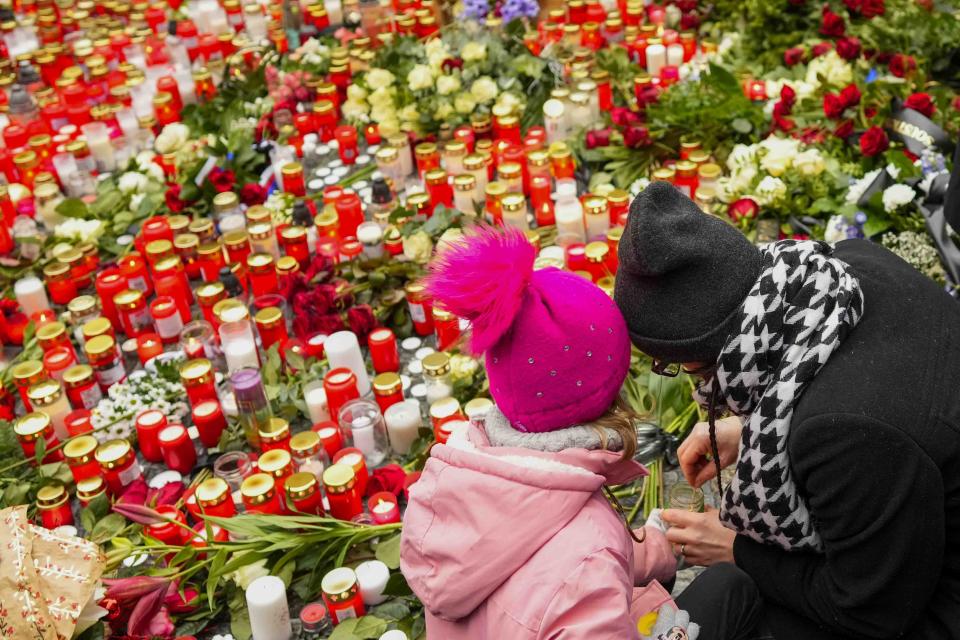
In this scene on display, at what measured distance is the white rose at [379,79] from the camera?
3.81m

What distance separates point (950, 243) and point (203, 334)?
6.36ft

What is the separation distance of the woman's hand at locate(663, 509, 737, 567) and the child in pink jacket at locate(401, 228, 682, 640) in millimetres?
389

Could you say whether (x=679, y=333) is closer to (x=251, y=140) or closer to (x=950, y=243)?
(x=950, y=243)

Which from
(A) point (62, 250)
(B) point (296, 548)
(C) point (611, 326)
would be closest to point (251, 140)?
(A) point (62, 250)

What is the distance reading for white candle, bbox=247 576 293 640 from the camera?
73.8 inches

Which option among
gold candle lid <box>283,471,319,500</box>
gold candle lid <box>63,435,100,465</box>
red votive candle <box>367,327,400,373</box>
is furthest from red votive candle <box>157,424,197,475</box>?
red votive candle <box>367,327,400,373</box>

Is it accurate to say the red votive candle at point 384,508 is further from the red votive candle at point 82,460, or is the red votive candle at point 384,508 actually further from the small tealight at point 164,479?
the red votive candle at point 82,460

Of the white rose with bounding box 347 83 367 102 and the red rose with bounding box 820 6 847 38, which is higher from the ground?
the red rose with bounding box 820 6 847 38

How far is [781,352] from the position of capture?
4.52 ft

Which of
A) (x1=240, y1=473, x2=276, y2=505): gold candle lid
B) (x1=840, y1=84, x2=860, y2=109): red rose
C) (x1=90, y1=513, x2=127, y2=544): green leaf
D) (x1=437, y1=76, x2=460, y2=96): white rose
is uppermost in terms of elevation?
(x1=840, y1=84, x2=860, y2=109): red rose

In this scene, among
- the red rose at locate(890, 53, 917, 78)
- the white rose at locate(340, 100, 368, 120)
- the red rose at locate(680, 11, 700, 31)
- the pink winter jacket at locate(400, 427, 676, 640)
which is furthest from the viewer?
the red rose at locate(680, 11, 700, 31)

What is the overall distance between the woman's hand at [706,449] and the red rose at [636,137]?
158cm

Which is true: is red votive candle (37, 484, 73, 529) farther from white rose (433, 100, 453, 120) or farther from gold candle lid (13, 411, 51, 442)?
white rose (433, 100, 453, 120)

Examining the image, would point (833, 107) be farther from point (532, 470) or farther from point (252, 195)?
point (532, 470)
